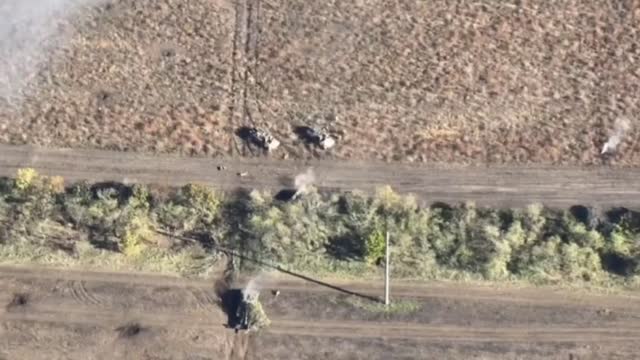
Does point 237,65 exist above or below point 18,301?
above

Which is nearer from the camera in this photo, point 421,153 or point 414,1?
point 421,153

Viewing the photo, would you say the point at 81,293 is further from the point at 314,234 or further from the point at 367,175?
the point at 367,175

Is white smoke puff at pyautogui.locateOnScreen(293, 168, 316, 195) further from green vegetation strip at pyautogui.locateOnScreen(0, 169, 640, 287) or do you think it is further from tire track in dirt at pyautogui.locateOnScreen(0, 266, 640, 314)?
tire track in dirt at pyautogui.locateOnScreen(0, 266, 640, 314)

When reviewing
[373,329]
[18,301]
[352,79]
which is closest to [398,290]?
[373,329]

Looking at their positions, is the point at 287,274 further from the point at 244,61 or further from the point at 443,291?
the point at 244,61

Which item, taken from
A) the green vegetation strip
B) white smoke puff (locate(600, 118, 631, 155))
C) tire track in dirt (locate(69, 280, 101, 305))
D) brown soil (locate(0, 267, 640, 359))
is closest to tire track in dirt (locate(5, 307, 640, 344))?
brown soil (locate(0, 267, 640, 359))

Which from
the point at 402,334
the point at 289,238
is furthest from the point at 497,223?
the point at 289,238
